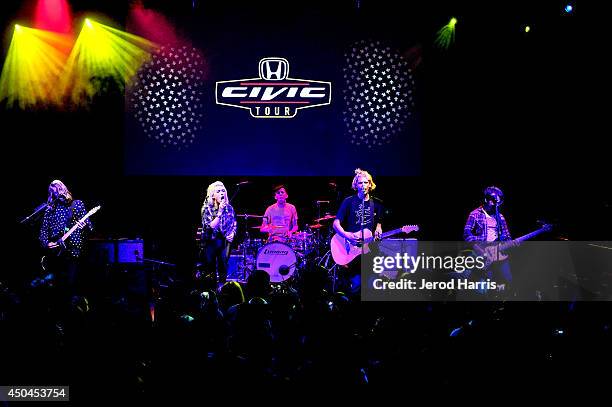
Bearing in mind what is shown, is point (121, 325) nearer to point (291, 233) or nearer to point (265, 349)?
point (265, 349)

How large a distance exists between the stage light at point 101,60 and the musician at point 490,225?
6.07m

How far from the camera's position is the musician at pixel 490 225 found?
7188 millimetres

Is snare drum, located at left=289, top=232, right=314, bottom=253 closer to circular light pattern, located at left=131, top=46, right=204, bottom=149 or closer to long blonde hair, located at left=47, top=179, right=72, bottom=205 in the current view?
circular light pattern, located at left=131, top=46, right=204, bottom=149

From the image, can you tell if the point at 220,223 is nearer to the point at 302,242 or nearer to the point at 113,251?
the point at 302,242

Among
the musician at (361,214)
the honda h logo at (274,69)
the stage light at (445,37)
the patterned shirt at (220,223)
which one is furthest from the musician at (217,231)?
the stage light at (445,37)

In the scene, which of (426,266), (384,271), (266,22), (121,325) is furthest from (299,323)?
(266,22)

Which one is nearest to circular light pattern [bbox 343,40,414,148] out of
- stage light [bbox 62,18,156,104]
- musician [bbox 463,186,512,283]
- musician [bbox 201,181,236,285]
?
musician [bbox 463,186,512,283]

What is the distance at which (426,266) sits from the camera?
8203 mm

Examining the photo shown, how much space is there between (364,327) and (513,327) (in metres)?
0.72

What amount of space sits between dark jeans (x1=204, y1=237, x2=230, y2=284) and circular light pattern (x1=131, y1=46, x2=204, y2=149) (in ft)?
7.79

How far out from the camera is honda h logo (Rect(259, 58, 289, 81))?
30.8 feet

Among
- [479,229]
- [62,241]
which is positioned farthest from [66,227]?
[479,229]

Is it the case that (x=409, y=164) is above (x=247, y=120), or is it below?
below

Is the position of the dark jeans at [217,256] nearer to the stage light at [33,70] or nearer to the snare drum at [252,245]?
the snare drum at [252,245]
